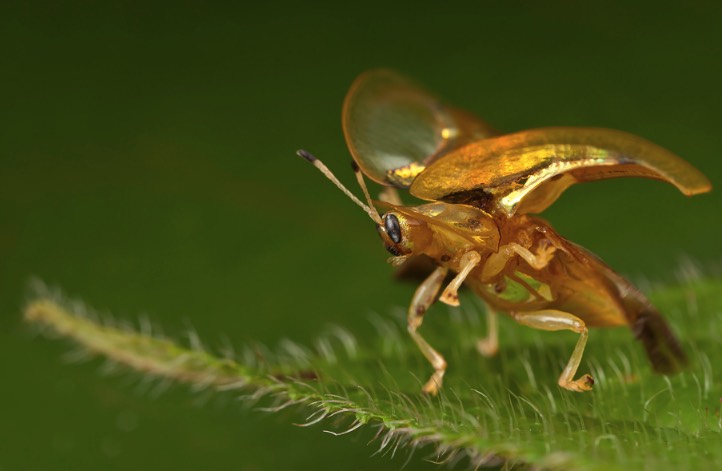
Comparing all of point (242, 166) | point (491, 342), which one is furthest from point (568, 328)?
point (242, 166)

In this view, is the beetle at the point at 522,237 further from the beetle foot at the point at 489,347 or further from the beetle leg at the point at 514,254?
the beetle foot at the point at 489,347

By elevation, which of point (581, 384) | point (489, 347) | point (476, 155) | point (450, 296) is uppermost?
point (476, 155)

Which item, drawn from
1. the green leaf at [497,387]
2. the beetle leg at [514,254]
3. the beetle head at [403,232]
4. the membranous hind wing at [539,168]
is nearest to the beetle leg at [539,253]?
the beetle leg at [514,254]

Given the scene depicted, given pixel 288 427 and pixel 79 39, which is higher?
pixel 79 39

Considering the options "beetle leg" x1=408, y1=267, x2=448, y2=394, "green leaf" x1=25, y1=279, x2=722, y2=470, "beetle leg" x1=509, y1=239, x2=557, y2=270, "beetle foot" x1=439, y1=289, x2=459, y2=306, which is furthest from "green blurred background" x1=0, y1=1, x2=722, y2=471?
"beetle leg" x1=509, y1=239, x2=557, y2=270

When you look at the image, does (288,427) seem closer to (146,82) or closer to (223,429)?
(223,429)

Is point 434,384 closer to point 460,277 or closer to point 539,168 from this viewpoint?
point 460,277

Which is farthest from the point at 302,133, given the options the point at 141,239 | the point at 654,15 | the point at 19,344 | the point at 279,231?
the point at 654,15
